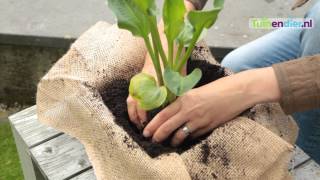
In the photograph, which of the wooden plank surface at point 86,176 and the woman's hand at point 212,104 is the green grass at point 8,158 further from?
the woman's hand at point 212,104

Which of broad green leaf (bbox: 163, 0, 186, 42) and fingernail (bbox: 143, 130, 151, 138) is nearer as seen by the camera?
broad green leaf (bbox: 163, 0, 186, 42)

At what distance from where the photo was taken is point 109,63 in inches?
30.3

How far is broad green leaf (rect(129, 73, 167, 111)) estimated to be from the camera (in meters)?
0.64

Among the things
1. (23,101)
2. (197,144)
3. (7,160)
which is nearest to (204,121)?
(197,144)

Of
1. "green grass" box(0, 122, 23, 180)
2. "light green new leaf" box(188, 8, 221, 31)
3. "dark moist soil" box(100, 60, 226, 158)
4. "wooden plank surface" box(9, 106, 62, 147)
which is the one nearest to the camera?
"light green new leaf" box(188, 8, 221, 31)

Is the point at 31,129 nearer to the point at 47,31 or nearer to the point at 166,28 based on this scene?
the point at 166,28

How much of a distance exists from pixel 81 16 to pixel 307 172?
0.94m

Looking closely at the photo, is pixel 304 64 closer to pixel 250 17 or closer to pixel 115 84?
pixel 115 84

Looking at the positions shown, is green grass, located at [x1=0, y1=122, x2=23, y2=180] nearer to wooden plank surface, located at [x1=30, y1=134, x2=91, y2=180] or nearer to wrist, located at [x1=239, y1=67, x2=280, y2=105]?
wooden plank surface, located at [x1=30, y1=134, x2=91, y2=180]

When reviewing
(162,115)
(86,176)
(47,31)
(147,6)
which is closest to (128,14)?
(147,6)

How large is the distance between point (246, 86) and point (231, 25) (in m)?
0.80

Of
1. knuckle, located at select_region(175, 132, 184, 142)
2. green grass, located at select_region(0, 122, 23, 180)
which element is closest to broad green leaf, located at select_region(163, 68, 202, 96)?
knuckle, located at select_region(175, 132, 184, 142)

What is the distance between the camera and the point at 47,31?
149cm

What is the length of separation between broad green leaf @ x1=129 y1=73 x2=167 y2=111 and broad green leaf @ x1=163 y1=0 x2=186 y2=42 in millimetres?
64
